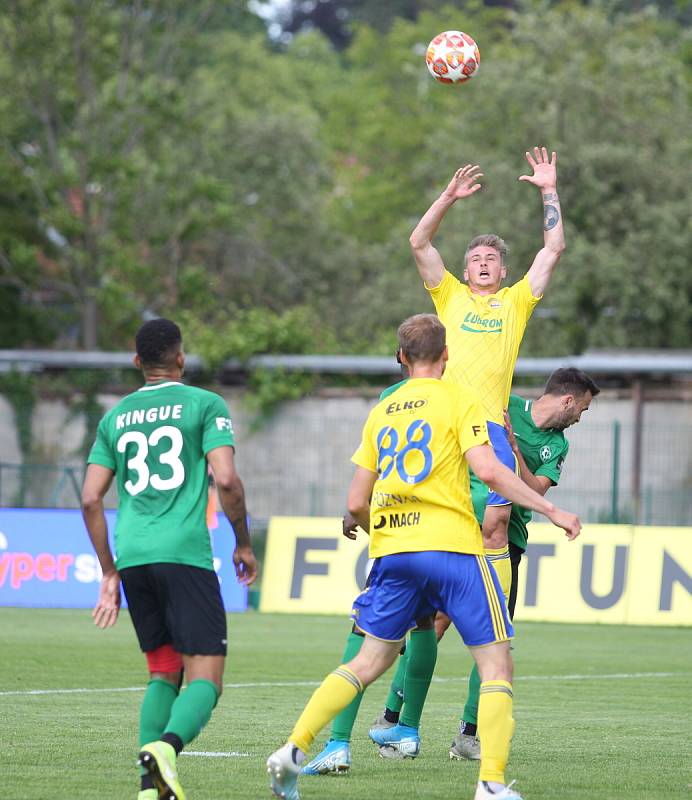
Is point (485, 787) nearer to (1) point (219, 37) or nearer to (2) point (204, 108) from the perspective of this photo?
(2) point (204, 108)

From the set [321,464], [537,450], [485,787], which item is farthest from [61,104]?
[485,787]

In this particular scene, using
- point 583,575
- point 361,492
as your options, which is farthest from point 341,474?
point 361,492

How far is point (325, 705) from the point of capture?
6.53 m

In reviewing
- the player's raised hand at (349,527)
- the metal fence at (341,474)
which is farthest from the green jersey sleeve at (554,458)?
the metal fence at (341,474)

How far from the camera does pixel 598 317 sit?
35844mm

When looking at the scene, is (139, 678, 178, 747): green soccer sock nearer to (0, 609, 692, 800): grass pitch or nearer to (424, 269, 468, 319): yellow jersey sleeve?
(0, 609, 692, 800): grass pitch

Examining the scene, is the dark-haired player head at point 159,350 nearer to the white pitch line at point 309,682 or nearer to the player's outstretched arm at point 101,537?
the player's outstretched arm at point 101,537

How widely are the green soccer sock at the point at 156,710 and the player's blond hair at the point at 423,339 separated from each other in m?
1.78

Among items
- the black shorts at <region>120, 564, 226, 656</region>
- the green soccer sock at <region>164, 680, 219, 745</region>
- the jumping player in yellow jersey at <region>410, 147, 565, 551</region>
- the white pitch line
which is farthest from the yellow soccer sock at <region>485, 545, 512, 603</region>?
the white pitch line

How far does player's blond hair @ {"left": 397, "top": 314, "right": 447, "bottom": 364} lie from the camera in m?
6.70

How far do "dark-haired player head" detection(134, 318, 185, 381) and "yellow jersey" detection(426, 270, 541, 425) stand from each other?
→ 1992mm

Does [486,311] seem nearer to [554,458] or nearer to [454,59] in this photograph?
[554,458]

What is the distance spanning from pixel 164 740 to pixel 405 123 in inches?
1829

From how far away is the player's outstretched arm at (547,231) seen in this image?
8445 mm
